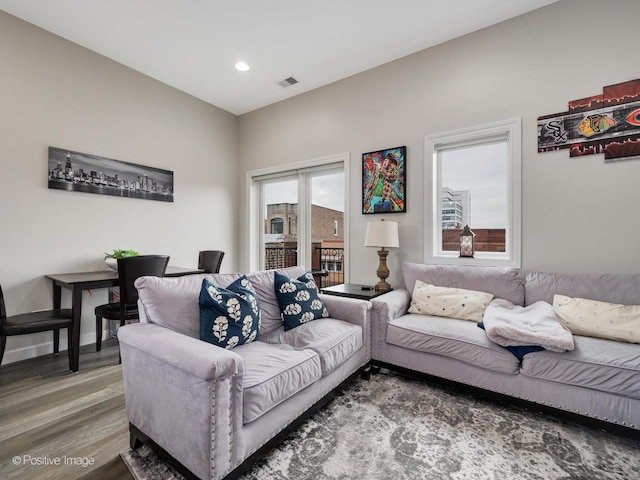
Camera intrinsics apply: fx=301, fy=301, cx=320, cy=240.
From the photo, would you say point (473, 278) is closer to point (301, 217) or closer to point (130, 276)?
point (301, 217)

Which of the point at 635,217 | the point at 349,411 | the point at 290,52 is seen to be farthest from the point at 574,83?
the point at 349,411

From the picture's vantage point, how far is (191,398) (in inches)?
49.6

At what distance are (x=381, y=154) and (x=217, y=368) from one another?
112 inches

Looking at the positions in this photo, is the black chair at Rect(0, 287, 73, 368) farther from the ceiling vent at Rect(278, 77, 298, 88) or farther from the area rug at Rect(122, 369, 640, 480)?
the ceiling vent at Rect(278, 77, 298, 88)

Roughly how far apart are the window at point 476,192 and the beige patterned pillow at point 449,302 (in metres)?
0.50

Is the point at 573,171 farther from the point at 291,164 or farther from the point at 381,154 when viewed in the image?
the point at 291,164

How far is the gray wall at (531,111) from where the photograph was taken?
2.30 metres

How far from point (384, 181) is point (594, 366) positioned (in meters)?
2.31

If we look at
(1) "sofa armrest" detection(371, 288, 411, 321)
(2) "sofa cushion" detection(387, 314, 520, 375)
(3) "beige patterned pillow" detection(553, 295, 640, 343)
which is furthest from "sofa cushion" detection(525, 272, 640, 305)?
(1) "sofa armrest" detection(371, 288, 411, 321)

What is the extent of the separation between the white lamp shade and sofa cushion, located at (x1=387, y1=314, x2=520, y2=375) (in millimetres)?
776

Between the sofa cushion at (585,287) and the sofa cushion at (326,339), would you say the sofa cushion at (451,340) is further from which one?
the sofa cushion at (585,287)

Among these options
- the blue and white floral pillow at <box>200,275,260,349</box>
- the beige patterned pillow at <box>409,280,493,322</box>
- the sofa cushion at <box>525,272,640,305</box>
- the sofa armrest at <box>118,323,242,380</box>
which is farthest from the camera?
the beige patterned pillow at <box>409,280,493,322</box>

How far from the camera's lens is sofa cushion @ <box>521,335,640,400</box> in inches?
62.7

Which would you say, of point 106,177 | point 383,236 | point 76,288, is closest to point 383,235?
point 383,236
